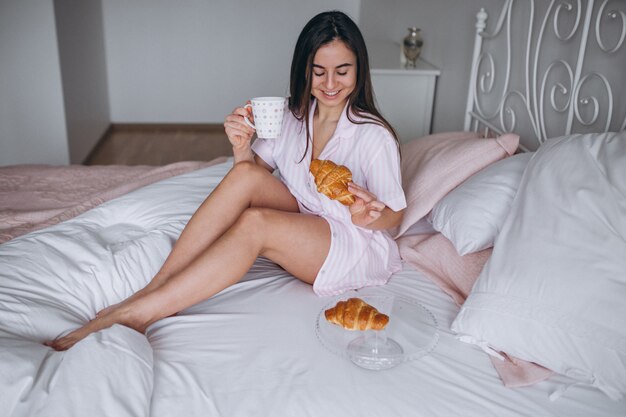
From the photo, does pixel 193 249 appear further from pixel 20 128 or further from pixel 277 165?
pixel 20 128

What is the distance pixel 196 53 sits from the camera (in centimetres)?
503

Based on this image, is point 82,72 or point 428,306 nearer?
point 428,306

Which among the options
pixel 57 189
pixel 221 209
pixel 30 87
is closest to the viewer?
pixel 221 209

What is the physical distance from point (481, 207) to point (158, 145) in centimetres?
362

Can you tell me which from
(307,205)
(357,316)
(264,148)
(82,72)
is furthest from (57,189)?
(82,72)

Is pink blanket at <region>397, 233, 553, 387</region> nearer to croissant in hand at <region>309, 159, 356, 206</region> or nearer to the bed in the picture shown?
the bed

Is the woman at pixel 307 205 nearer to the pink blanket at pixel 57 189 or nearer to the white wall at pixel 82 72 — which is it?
the pink blanket at pixel 57 189

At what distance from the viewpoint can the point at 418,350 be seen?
1284mm

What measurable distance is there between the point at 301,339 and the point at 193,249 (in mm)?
379

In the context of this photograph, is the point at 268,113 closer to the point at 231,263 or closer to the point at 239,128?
the point at 239,128

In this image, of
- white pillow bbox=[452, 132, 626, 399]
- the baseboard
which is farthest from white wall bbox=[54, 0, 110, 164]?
white pillow bbox=[452, 132, 626, 399]

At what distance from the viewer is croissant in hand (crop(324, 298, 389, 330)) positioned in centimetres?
129

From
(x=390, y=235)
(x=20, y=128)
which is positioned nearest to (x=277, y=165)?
(x=390, y=235)

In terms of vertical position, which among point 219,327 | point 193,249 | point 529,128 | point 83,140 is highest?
point 529,128
